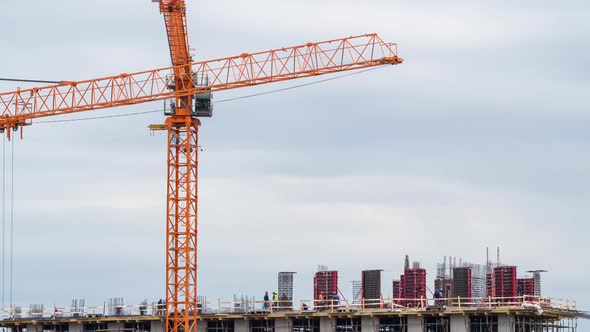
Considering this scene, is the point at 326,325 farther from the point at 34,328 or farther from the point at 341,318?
the point at 34,328

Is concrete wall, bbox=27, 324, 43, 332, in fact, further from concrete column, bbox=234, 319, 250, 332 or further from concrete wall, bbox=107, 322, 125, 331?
concrete column, bbox=234, 319, 250, 332

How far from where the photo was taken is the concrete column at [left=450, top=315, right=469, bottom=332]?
120 meters

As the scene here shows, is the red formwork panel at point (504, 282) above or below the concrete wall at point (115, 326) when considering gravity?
above

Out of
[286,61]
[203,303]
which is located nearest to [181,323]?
[203,303]

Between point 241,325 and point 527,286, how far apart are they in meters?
24.5

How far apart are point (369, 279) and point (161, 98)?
103 ft

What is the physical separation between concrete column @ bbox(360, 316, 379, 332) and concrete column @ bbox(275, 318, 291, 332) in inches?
267

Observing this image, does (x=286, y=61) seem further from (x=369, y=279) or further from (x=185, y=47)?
(x=369, y=279)

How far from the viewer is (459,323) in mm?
120062

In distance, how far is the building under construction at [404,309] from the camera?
391ft

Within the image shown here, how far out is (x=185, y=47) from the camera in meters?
144

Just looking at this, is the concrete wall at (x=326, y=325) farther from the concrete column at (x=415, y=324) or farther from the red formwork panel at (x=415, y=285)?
the concrete column at (x=415, y=324)

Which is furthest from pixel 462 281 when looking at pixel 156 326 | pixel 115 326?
pixel 115 326

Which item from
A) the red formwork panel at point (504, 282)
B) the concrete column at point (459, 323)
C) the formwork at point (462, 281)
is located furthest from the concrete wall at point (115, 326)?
the red formwork panel at point (504, 282)
